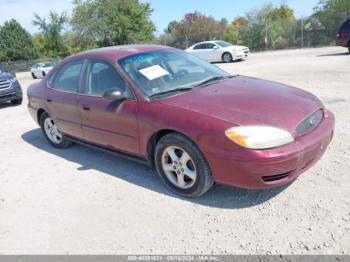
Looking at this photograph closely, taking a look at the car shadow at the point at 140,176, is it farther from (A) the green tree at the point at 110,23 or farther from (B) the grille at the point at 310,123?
(A) the green tree at the point at 110,23

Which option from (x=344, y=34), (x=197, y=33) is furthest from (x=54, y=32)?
(x=344, y=34)

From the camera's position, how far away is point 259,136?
3426 millimetres

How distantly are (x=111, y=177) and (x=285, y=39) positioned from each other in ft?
97.8

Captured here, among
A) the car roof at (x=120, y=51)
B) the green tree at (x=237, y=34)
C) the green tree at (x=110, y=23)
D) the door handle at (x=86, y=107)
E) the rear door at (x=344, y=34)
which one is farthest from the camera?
the green tree at (x=110, y=23)

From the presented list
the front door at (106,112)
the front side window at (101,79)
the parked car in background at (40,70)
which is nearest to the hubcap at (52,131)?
the front door at (106,112)

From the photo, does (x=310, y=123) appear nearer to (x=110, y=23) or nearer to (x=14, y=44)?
(x=110, y=23)

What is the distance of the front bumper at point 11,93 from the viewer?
10.7 metres

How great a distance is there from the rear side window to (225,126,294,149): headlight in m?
2.67

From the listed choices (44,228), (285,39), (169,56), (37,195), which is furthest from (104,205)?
(285,39)

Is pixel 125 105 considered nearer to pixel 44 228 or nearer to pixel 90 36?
pixel 44 228

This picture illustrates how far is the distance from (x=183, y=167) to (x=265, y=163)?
0.93 metres

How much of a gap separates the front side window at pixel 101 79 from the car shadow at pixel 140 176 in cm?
102

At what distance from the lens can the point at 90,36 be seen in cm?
4472

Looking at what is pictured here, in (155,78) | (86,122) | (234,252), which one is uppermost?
(155,78)
